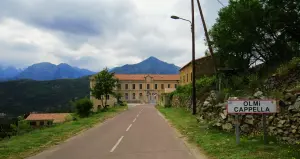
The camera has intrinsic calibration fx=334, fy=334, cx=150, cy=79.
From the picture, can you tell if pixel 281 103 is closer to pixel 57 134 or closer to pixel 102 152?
pixel 102 152

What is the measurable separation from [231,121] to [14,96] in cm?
13600

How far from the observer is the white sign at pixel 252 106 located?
1132cm

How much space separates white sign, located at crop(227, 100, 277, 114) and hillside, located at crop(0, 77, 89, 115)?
354 feet

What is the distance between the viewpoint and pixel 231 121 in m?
15.2

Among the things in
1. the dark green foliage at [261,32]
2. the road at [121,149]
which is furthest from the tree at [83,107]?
the road at [121,149]

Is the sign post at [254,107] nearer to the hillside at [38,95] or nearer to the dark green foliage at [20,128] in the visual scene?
the dark green foliage at [20,128]

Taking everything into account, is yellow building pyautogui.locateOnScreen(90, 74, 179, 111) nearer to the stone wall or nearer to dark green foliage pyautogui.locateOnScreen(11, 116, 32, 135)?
dark green foliage pyautogui.locateOnScreen(11, 116, 32, 135)

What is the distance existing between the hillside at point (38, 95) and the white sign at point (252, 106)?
354ft

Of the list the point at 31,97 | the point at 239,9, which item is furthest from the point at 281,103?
the point at 31,97

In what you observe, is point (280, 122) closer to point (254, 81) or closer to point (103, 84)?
point (254, 81)

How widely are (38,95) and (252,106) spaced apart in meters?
139

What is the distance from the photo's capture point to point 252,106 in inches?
454

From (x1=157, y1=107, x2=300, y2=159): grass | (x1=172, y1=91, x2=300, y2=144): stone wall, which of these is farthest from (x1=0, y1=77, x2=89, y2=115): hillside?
(x1=157, y1=107, x2=300, y2=159): grass

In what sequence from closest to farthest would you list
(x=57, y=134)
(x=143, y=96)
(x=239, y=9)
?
(x=57, y=134)
(x=239, y=9)
(x=143, y=96)
